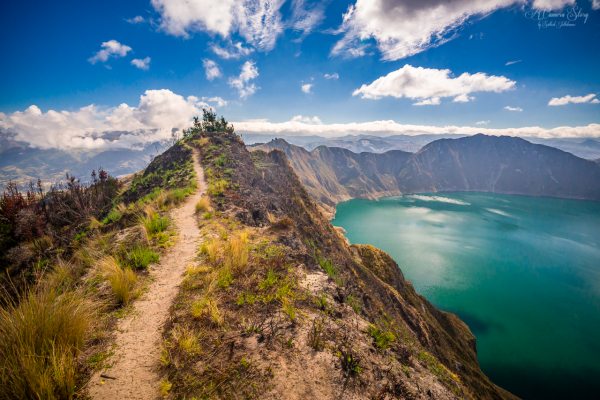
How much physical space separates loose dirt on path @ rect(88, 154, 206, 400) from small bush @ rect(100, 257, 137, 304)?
0.36 m

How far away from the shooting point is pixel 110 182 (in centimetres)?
4459

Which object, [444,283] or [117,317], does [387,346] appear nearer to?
[117,317]

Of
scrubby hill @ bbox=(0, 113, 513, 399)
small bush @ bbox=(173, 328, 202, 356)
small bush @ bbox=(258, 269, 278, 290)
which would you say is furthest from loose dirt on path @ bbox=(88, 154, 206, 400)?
small bush @ bbox=(258, 269, 278, 290)

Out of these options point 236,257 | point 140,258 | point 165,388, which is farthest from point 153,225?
point 165,388

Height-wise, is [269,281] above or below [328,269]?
above

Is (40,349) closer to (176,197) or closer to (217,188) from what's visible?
(176,197)

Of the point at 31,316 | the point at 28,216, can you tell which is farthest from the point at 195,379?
the point at 28,216

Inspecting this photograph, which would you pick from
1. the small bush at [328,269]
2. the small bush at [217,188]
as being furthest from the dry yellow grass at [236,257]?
the small bush at [217,188]

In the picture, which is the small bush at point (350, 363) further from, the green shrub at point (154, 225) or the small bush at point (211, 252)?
the green shrub at point (154, 225)

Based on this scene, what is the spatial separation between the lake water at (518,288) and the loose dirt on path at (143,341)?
199 feet

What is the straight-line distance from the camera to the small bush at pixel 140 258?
8.70m

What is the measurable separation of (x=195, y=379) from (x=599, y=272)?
145330 millimetres

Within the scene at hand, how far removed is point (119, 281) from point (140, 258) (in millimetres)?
2136

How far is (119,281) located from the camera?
22.4ft
